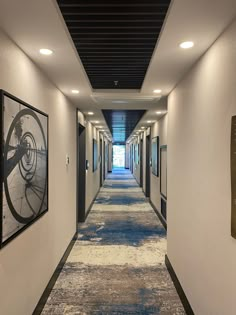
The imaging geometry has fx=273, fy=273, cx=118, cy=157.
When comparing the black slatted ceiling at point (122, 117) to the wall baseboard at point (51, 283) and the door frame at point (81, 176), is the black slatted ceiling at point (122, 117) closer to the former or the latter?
the door frame at point (81, 176)

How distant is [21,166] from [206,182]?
1.46 metres

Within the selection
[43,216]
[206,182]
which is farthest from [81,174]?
[206,182]

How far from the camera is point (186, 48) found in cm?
217

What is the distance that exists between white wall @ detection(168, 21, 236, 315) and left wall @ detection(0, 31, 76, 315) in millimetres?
1462

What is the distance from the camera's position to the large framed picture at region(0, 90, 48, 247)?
1.80 meters

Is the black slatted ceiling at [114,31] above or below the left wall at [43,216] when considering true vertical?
above

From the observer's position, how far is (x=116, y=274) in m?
3.53

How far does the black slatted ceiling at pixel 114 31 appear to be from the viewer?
1.68 m

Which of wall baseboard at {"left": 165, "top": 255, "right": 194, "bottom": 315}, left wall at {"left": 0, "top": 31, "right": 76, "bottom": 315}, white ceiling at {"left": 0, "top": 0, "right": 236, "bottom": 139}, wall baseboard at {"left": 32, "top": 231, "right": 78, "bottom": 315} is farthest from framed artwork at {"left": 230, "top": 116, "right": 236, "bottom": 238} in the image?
wall baseboard at {"left": 32, "top": 231, "right": 78, "bottom": 315}

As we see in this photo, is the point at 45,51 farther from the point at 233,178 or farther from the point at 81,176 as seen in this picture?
the point at 81,176

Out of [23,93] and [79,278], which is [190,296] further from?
[23,93]

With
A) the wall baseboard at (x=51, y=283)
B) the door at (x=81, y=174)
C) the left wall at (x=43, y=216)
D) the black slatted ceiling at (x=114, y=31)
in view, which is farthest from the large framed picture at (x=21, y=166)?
the door at (x=81, y=174)

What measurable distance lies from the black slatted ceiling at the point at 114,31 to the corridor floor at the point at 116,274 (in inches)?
98.4

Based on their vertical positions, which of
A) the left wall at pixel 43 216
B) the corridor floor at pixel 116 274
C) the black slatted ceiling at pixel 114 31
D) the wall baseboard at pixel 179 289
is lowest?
the corridor floor at pixel 116 274
